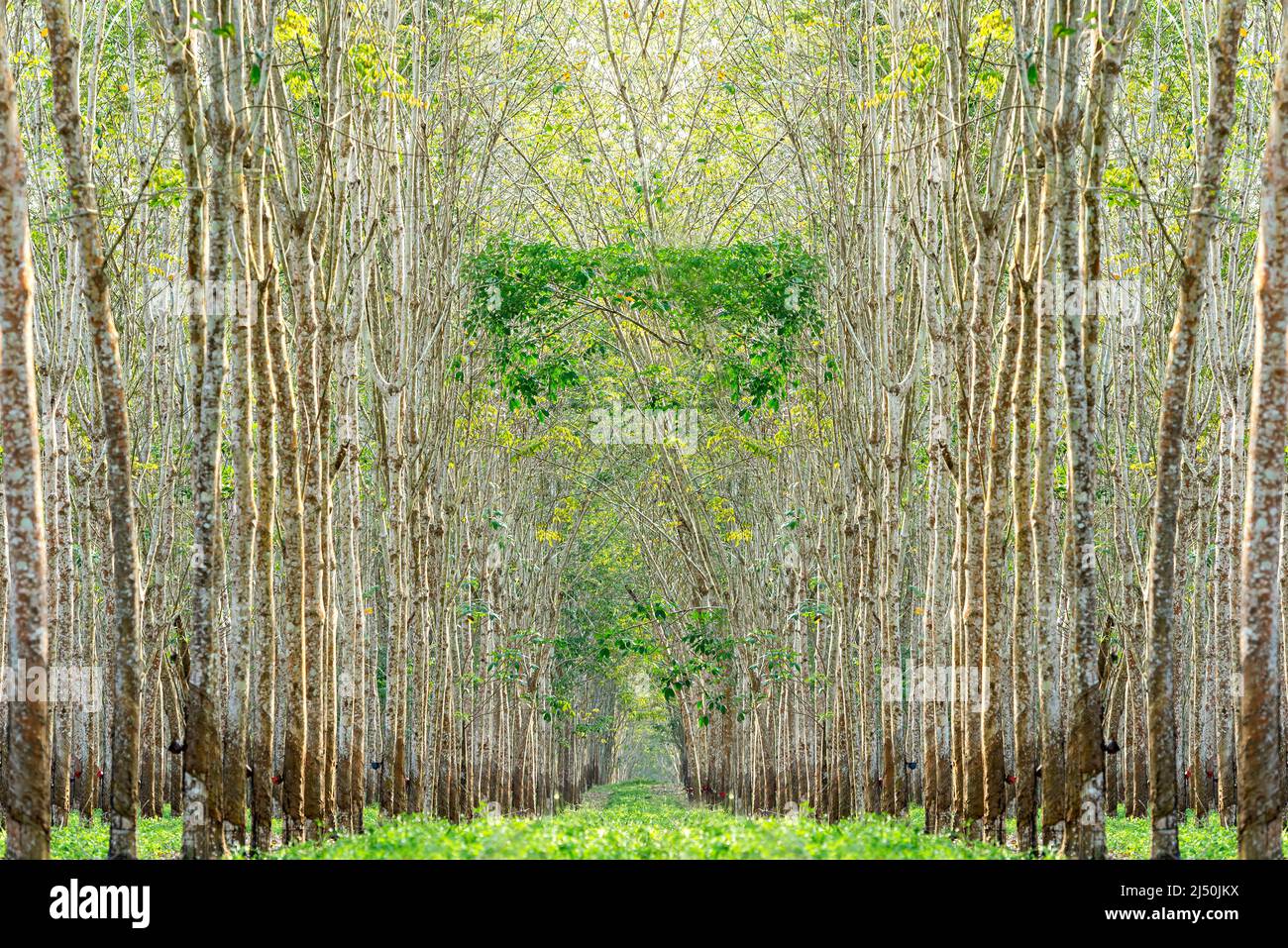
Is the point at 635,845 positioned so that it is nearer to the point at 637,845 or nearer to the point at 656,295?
the point at 637,845

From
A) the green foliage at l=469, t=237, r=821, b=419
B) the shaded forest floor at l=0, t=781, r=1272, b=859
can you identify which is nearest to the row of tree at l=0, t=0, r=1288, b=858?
the green foliage at l=469, t=237, r=821, b=419

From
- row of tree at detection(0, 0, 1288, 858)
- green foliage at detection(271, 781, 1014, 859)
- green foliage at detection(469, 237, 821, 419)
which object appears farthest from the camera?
green foliage at detection(469, 237, 821, 419)

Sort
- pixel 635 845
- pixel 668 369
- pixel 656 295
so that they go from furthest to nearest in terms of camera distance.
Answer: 1. pixel 668 369
2. pixel 656 295
3. pixel 635 845

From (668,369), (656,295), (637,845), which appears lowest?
(637,845)

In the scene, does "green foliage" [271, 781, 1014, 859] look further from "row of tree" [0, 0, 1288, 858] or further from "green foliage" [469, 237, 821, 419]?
"green foliage" [469, 237, 821, 419]

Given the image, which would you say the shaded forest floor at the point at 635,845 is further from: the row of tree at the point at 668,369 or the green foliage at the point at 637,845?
the row of tree at the point at 668,369

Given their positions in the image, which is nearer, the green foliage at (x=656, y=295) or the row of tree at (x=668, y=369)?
the row of tree at (x=668, y=369)

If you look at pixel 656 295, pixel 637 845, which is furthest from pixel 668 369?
pixel 637 845

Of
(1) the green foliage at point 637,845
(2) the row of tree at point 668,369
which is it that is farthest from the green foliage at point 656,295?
(1) the green foliage at point 637,845

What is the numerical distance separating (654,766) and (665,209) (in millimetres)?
116296

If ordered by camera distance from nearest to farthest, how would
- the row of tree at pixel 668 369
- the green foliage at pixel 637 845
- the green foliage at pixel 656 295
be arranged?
1. the row of tree at pixel 668 369
2. the green foliage at pixel 637 845
3. the green foliage at pixel 656 295

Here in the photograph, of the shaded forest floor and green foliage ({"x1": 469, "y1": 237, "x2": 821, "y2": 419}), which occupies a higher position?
green foliage ({"x1": 469, "y1": 237, "x2": 821, "y2": 419})

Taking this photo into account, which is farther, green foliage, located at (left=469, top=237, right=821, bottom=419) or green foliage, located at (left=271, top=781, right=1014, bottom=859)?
green foliage, located at (left=469, top=237, right=821, bottom=419)
